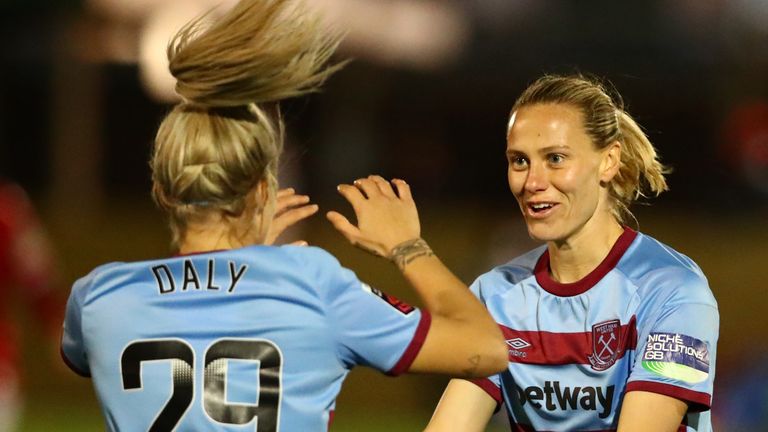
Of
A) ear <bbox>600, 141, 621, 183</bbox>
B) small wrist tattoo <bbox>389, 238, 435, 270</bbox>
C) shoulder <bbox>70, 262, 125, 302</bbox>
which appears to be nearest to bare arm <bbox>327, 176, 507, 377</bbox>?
small wrist tattoo <bbox>389, 238, 435, 270</bbox>

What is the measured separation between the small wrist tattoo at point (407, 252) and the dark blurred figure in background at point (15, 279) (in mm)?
4301

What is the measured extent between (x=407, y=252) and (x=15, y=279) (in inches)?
175

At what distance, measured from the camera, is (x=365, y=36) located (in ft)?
47.2

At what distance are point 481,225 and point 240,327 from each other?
923 centimetres

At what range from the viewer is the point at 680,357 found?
3389mm

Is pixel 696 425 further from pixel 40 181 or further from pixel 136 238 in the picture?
pixel 40 181

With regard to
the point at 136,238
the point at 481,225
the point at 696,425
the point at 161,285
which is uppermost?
Answer: the point at 161,285

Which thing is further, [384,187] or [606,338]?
[606,338]

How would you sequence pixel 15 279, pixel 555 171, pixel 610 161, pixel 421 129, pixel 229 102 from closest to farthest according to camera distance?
pixel 229 102, pixel 555 171, pixel 610 161, pixel 15 279, pixel 421 129

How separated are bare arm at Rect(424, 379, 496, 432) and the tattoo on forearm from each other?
1.00 metres

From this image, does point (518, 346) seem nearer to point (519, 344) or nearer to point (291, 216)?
point (519, 344)

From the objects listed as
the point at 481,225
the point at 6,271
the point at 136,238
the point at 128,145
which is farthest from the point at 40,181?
the point at 6,271

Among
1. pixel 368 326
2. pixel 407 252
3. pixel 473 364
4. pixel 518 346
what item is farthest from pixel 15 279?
pixel 473 364

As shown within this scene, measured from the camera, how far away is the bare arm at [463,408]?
381 cm
